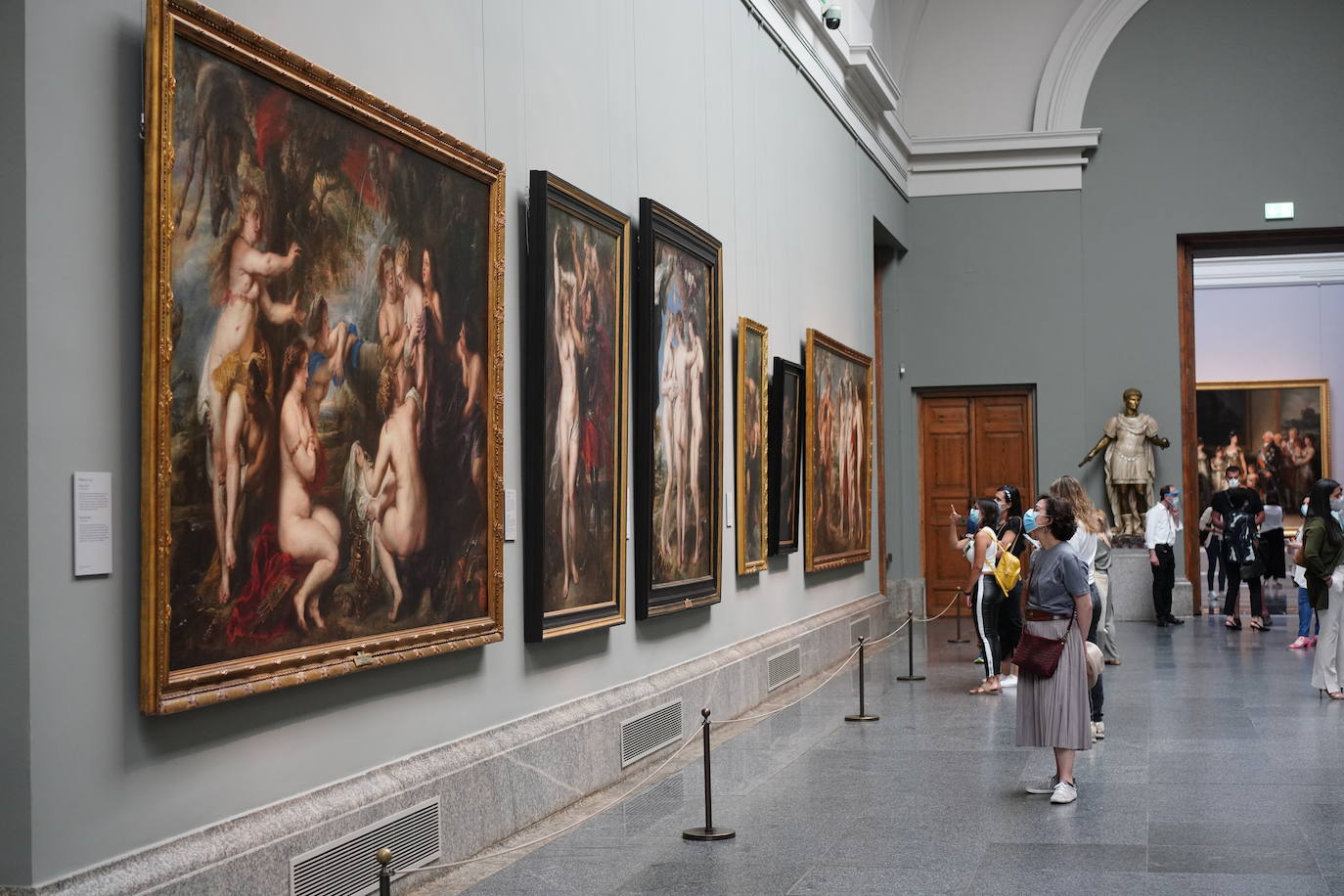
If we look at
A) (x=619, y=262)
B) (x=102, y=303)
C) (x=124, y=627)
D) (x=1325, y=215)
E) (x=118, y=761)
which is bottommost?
(x=118, y=761)

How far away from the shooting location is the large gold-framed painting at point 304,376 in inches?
211

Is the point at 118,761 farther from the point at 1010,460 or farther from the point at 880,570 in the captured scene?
the point at 1010,460

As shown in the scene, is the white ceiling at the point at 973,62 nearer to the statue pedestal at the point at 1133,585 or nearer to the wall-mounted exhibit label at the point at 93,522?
the statue pedestal at the point at 1133,585

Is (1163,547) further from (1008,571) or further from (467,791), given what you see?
(467,791)

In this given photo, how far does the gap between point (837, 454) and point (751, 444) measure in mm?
4128

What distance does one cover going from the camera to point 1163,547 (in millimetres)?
22797

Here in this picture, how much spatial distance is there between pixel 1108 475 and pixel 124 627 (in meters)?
21.3

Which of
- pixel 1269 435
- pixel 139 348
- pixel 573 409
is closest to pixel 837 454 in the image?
pixel 573 409

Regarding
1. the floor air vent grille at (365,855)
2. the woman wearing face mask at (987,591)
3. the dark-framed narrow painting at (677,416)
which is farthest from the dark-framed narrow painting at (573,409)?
the woman wearing face mask at (987,591)

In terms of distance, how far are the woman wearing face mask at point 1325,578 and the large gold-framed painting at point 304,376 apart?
9011 mm

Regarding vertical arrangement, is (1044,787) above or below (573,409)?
below

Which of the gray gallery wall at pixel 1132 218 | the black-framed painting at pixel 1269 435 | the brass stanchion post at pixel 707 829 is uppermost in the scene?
the gray gallery wall at pixel 1132 218

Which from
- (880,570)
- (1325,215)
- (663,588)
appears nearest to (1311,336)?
(1325,215)

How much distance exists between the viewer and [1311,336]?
35344 millimetres
